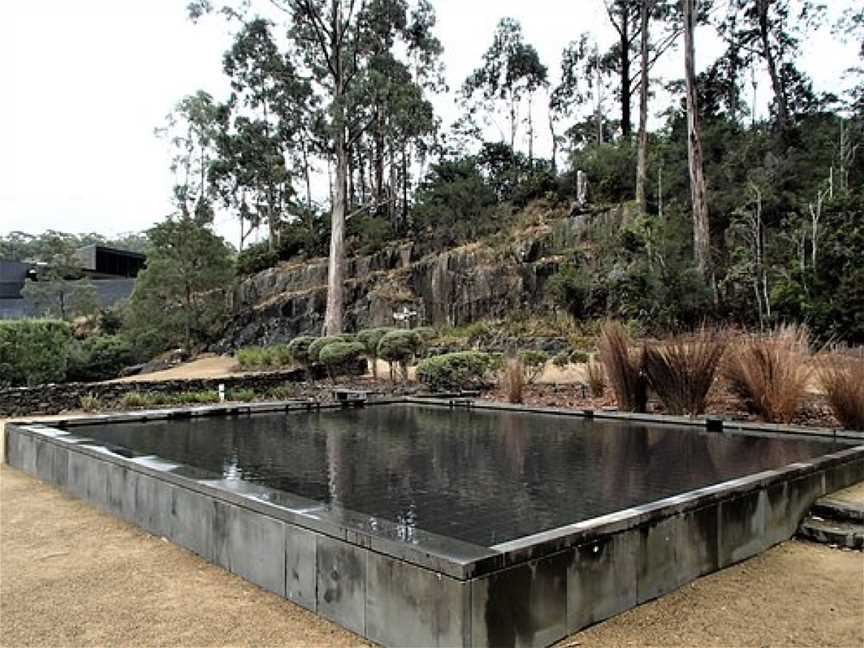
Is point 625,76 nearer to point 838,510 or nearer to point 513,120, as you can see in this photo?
point 513,120

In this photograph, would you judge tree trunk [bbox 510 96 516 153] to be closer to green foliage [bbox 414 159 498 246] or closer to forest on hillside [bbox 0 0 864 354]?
forest on hillside [bbox 0 0 864 354]

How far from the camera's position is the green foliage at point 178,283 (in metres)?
18.8

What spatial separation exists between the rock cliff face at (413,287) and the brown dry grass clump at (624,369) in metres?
8.95

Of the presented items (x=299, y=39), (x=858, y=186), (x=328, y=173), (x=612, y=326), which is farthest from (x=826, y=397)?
(x=328, y=173)

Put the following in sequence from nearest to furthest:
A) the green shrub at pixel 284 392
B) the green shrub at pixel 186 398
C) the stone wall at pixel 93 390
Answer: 1. the stone wall at pixel 93 390
2. the green shrub at pixel 186 398
3. the green shrub at pixel 284 392

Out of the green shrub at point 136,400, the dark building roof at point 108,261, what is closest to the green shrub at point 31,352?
the green shrub at point 136,400

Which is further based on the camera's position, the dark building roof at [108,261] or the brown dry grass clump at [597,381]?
the dark building roof at [108,261]

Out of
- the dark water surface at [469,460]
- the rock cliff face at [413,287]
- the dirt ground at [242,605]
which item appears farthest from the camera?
the rock cliff face at [413,287]

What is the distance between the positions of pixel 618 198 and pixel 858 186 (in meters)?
5.83

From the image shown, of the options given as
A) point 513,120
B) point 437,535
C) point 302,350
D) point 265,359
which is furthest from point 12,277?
point 437,535

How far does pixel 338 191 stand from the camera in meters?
17.2

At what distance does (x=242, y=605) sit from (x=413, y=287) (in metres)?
16.2

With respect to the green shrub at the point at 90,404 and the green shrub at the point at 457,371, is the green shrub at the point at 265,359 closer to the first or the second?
the green shrub at the point at 90,404

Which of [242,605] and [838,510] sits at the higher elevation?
[838,510]
